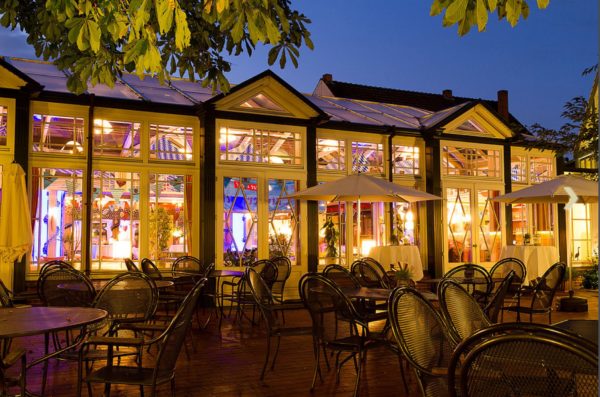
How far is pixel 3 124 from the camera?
384 inches

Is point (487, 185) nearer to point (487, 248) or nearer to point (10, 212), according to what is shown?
point (487, 248)

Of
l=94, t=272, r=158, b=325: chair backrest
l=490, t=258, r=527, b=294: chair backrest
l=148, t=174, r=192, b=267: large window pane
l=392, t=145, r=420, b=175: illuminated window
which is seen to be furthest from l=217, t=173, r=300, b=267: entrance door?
l=94, t=272, r=158, b=325: chair backrest

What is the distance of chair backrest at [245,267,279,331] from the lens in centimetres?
542

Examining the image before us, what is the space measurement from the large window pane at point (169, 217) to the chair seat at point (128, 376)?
7.16m

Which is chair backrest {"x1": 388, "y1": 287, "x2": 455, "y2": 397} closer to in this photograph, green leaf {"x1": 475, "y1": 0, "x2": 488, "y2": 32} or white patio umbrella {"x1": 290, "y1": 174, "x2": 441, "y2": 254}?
green leaf {"x1": 475, "y1": 0, "x2": 488, "y2": 32}

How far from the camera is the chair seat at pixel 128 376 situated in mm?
3533

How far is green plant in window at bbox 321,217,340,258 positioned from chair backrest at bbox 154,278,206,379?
851 centimetres

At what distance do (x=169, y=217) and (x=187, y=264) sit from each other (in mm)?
1056

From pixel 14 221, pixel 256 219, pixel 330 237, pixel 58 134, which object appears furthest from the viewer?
pixel 330 237

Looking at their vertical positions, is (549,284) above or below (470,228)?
below

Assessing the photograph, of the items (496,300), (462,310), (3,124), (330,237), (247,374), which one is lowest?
(247,374)

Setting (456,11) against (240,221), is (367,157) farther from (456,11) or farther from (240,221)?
(456,11)

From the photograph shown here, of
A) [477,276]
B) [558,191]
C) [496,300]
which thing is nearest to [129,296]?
[496,300]

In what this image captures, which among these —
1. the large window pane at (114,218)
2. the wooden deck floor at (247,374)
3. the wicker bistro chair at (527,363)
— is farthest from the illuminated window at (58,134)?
the wicker bistro chair at (527,363)
